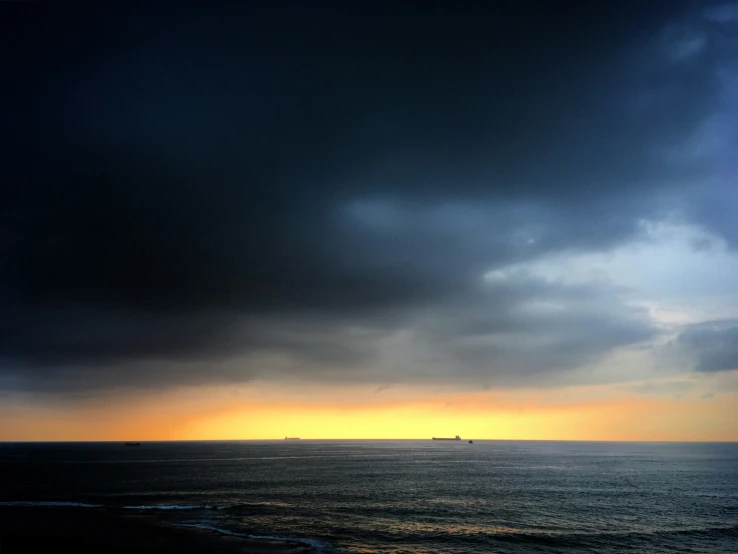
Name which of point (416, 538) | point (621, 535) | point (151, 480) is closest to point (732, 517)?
point (621, 535)

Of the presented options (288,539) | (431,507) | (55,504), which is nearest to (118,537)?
(288,539)

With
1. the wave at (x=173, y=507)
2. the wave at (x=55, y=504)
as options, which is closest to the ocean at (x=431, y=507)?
the wave at (x=173, y=507)

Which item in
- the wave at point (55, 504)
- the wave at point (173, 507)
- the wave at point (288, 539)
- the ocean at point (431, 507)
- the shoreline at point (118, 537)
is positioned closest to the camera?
the shoreline at point (118, 537)

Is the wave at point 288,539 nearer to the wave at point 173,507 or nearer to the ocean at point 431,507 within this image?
the ocean at point 431,507

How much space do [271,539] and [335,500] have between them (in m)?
35.8

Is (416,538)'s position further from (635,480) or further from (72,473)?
(72,473)

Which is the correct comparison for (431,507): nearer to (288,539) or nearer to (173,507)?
(288,539)

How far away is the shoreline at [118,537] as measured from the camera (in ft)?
187

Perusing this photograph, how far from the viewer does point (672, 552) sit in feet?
204

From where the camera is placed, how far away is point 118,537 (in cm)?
6241

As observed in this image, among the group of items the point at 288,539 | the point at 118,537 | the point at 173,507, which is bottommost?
the point at 173,507

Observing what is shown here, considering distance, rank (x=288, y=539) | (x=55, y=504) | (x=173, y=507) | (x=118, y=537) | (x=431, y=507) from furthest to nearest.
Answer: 1. (x=431, y=507)
2. (x=55, y=504)
3. (x=173, y=507)
4. (x=288, y=539)
5. (x=118, y=537)

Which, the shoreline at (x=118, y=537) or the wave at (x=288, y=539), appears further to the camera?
the wave at (x=288, y=539)

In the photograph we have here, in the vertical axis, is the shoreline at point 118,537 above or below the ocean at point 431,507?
above
